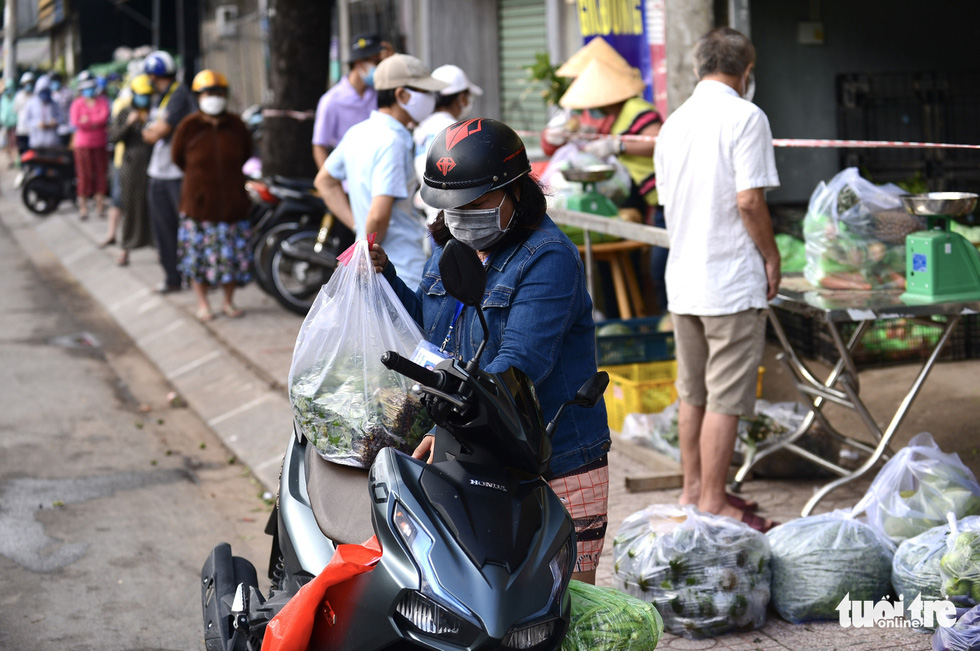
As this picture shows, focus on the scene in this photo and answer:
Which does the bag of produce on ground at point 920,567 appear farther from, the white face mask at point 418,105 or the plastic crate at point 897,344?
the plastic crate at point 897,344

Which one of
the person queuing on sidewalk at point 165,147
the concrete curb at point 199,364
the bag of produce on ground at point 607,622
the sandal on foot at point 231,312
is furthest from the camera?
the person queuing on sidewalk at point 165,147

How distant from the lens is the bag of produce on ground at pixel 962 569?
140 inches

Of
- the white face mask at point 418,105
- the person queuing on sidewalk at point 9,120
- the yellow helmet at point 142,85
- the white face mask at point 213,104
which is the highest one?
the person queuing on sidewalk at point 9,120

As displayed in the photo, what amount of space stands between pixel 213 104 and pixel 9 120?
22934 millimetres

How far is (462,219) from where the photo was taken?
8.93 ft

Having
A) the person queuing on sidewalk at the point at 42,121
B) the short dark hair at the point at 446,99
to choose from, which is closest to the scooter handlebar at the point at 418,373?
the short dark hair at the point at 446,99

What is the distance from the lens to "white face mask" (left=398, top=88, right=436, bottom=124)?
549 centimetres

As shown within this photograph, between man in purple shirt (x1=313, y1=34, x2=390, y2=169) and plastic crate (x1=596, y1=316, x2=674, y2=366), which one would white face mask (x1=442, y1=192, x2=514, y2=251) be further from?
man in purple shirt (x1=313, y1=34, x2=390, y2=169)

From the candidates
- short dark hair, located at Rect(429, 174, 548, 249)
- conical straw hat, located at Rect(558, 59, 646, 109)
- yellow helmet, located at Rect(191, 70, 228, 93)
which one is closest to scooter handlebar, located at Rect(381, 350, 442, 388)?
short dark hair, located at Rect(429, 174, 548, 249)

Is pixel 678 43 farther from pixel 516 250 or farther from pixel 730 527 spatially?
pixel 516 250

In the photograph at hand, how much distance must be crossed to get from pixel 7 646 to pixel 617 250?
4.44 meters

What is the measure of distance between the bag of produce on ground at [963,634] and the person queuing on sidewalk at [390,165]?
2718 millimetres

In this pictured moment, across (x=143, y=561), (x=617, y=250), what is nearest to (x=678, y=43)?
(x=617, y=250)

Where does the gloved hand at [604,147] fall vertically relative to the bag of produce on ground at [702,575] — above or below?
above
